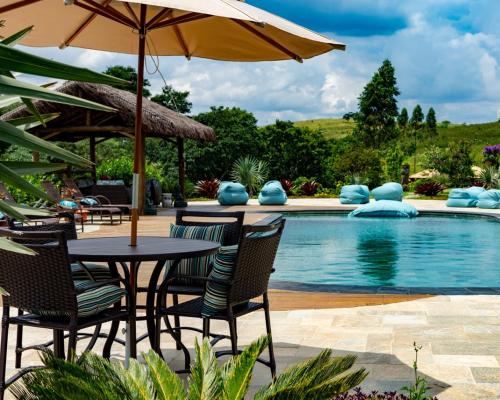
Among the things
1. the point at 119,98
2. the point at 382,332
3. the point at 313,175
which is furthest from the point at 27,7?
the point at 313,175

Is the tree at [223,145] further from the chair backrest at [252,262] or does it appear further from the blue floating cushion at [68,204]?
the chair backrest at [252,262]

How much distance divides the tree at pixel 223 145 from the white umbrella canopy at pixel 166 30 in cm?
2550

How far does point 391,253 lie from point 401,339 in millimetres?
6739

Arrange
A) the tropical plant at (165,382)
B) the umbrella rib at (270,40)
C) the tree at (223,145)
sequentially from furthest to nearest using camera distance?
1. the tree at (223,145)
2. the umbrella rib at (270,40)
3. the tropical plant at (165,382)

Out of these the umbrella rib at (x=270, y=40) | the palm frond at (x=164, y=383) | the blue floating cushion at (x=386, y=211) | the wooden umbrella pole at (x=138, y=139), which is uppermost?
the umbrella rib at (x=270, y=40)

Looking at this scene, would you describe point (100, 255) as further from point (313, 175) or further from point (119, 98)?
point (313, 175)

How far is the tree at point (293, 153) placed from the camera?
32125 millimetres

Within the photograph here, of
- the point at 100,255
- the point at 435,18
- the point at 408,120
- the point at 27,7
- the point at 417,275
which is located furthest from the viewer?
the point at 408,120

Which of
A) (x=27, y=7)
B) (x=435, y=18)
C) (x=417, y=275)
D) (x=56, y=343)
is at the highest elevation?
(x=435, y=18)

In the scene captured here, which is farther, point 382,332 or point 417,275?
point 417,275

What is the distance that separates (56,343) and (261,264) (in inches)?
43.3

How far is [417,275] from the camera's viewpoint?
920 centimetres

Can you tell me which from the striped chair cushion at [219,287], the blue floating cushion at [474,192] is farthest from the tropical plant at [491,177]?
the striped chair cushion at [219,287]

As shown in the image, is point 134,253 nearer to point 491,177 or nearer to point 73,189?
point 73,189
